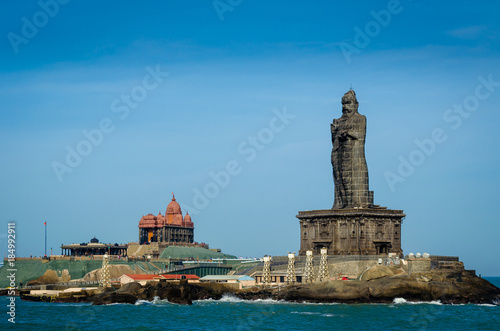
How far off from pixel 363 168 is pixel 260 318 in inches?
1485

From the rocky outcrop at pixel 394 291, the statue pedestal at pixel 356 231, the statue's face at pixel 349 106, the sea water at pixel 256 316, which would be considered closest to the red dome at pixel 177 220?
the statue pedestal at pixel 356 231

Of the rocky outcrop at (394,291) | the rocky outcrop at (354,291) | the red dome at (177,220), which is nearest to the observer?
the rocky outcrop at (394,291)

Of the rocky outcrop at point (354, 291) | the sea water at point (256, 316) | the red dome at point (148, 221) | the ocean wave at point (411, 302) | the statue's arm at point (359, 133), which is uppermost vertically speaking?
the statue's arm at point (359, 133)

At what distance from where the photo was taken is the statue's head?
107312 mm

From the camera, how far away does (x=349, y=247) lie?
101562 millimetres

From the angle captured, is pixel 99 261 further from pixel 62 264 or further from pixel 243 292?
pixel 243 292

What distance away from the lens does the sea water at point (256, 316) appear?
226ft

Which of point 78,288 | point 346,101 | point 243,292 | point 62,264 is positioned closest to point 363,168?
point 346,101

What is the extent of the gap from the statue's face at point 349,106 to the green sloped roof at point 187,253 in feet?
152

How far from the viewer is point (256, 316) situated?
75750mm

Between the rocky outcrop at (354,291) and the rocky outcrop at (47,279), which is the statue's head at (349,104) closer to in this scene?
the rocky outcrop at (354,291)

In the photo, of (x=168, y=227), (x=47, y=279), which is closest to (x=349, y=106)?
(x=47, y=279)

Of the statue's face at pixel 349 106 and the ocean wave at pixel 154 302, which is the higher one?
the statue's face at pixel 349 106

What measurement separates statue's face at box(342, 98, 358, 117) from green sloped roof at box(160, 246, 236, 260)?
1829 inches
